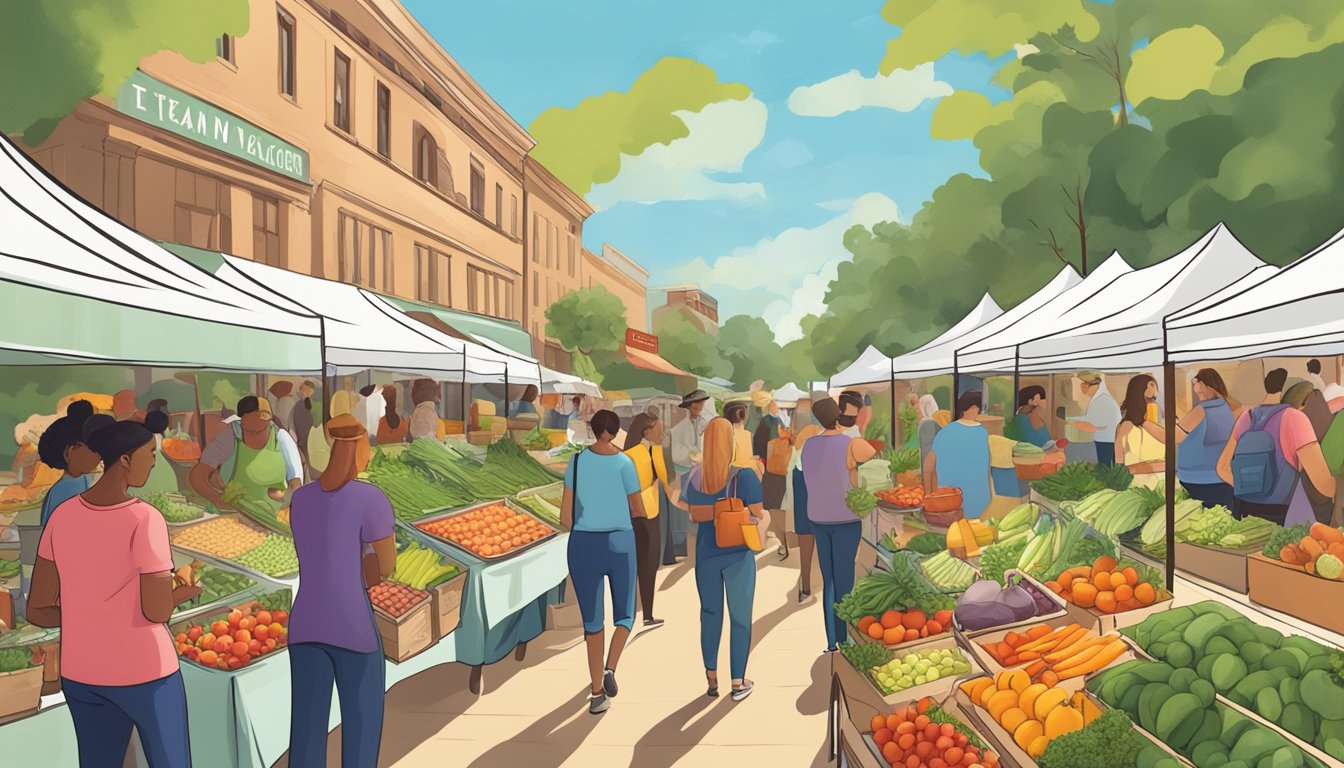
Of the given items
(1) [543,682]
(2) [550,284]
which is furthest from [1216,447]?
(2) [550,284]

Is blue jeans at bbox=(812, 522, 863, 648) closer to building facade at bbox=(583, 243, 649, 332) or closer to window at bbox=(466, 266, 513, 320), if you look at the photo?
window at bbox=(466, 266, 513, 320)

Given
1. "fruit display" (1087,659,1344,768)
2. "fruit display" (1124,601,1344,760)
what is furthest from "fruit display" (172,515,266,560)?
"fruit display" (1124,601,1344,760)

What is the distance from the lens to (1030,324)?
10.4m

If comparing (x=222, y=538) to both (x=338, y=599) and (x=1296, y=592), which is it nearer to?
(x=338, y=599)

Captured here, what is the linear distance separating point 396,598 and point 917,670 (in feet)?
10.6

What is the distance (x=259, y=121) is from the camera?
17.8m

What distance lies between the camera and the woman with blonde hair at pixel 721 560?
238 inches

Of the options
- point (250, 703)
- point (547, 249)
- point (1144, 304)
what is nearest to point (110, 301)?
point (250, 703)

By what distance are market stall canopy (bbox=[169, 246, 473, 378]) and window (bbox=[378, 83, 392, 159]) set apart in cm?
1501

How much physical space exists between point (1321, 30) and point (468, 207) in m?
24.4

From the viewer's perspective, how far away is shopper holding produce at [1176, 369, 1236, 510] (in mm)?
7367

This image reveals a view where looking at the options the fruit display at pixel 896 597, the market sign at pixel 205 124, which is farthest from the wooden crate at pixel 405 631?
the market sign at pixel 205 124

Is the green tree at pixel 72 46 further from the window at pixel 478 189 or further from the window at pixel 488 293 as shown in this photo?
the window at pixel 478 189

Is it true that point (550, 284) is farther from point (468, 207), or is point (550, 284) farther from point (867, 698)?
point (867, 698)
